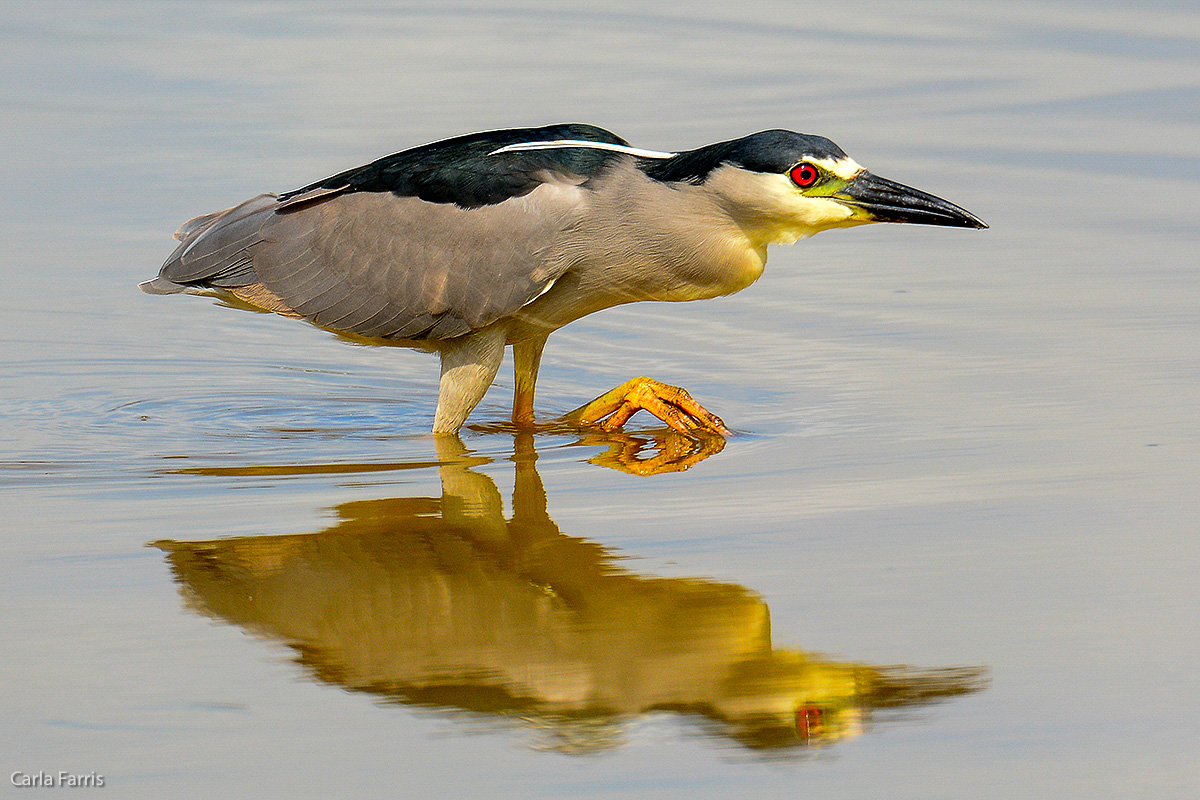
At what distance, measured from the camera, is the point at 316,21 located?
15188 mm

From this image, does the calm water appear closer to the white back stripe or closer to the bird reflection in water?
the bird reflection in water

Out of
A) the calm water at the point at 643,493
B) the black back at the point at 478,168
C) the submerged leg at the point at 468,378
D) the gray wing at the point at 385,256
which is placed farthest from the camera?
the submerged leg at the point at 468,378

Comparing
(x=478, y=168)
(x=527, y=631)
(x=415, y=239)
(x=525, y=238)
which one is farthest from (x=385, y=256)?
(x=527, y=631)

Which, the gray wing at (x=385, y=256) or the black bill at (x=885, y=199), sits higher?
the black bill at (x=885, y=199)

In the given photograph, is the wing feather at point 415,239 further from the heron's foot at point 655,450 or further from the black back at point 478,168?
the heron's foot at point 655,450

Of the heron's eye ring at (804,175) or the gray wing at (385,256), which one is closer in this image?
the heron's eye ring at (804,175)

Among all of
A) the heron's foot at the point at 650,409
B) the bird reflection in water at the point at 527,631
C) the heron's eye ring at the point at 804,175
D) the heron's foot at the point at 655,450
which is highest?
the heron's eye ring at the point at 804,175

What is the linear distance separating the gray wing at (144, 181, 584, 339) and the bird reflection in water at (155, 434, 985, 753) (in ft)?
4.19

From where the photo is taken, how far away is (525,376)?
7.86m

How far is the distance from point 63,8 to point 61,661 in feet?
40.1

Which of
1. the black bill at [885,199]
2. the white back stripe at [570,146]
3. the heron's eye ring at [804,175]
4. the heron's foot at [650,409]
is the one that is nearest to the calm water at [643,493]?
the heron's foot at [650,409]

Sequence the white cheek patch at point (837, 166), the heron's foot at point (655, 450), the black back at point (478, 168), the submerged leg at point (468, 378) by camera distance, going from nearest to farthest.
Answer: the white cheek patch at point (837, 166)
the heron's foot at point (655, 450)
the black back at point (478, 168)
the submerged leg at point (468, 378)

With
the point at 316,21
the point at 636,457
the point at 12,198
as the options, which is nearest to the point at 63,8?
the point at 316,21

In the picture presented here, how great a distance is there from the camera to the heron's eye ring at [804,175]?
686 centimetres
